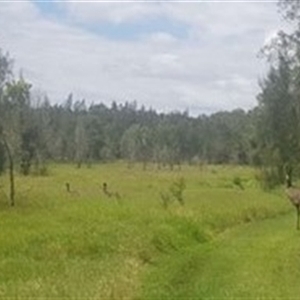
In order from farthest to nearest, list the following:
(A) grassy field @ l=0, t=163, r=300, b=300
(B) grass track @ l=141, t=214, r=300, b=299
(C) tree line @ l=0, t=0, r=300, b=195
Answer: (C) tree line @ l=0, t=0, r=300, b=195
(A) grassy field @ l=0, t=163, r=300, b=300
(B) grass track @ l=141, t=214, r=300, b=299

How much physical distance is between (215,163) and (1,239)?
149421 mm

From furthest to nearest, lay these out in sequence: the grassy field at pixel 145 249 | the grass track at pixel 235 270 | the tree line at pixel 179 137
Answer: the tree line at pixel 179 137, the grassy field at pixel 145 249, the grass track at pixel 235 270

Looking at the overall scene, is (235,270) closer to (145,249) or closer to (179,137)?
(145,249)

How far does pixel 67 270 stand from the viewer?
3297 centimetres

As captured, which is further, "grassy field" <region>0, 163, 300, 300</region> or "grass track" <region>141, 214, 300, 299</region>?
"grassy field" <region>0, 163, 300, 300</region>

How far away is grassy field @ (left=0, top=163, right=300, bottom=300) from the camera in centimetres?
2956

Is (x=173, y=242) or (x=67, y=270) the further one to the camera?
(x=173, y=242)

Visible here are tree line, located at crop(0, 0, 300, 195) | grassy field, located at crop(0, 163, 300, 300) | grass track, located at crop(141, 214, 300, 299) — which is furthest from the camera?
tree line, located at crop(0, 0, 300, 195)

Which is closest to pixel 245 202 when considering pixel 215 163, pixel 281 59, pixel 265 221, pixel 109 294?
pixel 265 221

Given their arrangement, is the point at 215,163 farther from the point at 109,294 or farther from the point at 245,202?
the point at 109,294

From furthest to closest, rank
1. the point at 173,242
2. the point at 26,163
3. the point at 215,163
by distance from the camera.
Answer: the point at 215,163 < the point at 26,163 < the point at 173,242

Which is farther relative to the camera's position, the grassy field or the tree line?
the tree line

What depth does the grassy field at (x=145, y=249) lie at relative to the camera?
29562 millimetres

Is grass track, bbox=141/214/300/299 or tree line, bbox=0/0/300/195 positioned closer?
grass track, bbox=141/214/300/299
